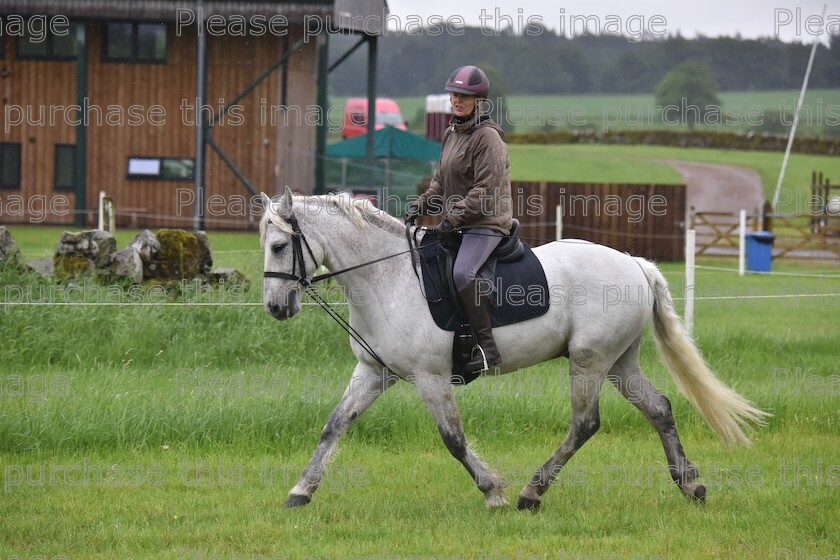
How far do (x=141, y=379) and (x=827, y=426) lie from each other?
646cm

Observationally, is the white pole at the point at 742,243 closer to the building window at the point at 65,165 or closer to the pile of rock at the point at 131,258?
the pile of rock at the point at 131,258

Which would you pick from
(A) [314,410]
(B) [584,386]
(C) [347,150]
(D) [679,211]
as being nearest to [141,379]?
(A) [314,410]

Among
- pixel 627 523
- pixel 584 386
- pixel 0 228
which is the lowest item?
pixel 627 523

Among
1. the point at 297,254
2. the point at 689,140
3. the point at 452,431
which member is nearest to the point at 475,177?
the point at 297,254

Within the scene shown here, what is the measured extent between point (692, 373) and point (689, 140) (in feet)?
186

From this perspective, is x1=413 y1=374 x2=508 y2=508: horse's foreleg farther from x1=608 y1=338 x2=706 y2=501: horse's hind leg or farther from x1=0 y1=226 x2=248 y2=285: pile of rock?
x1=0 y1=226 x2=248 y2=285: pile of rock

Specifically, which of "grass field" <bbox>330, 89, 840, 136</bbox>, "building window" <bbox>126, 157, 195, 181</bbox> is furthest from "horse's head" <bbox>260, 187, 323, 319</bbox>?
"grass field" <bbox>330, 89, 840, 136</bbox>

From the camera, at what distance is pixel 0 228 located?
1224 cm

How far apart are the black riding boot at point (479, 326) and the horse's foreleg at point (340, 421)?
2.18 ft

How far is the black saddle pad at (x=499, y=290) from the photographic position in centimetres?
680

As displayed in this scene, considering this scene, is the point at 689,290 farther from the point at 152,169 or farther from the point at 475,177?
the point at 152,169

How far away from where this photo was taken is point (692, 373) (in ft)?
24.8

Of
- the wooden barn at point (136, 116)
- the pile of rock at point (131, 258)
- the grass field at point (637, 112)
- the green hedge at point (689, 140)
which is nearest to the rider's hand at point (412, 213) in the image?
the pile of rock at point (131, 258)

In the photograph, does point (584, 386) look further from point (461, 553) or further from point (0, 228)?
point (0, 228)
